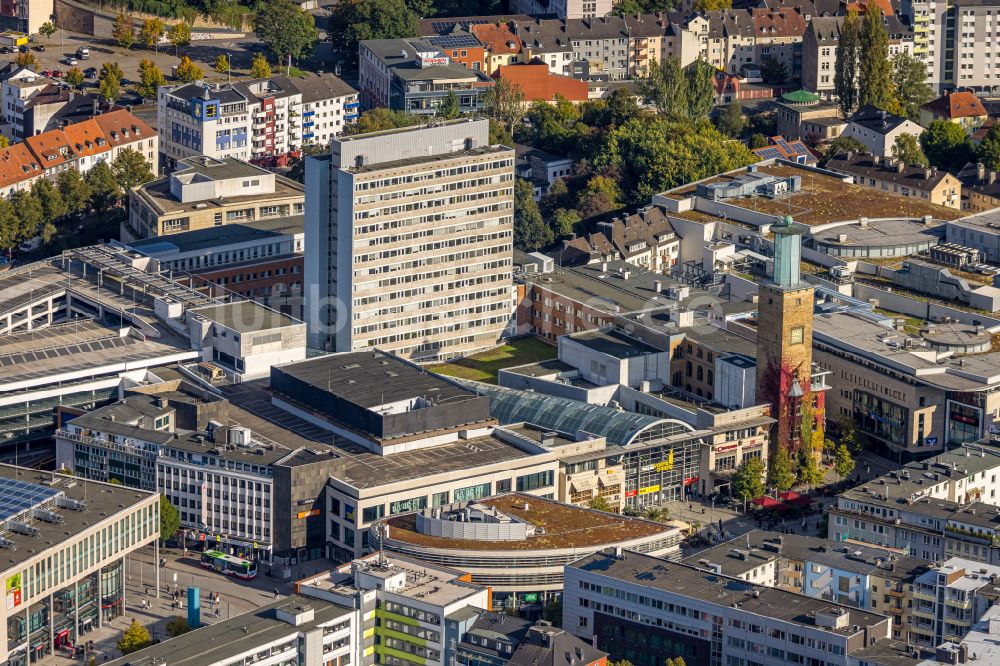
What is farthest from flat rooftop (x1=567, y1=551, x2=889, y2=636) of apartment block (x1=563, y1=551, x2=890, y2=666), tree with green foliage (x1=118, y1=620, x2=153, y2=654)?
tree with green foliage (x1=118, y1=620, x2=153, y2=654)

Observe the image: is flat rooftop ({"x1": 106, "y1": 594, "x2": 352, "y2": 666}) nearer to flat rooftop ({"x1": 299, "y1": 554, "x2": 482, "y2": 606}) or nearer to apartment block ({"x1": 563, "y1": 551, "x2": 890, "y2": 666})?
flat rooftop ({"x1": 299, "y1": 554, "x2": 482, "y2": 606})

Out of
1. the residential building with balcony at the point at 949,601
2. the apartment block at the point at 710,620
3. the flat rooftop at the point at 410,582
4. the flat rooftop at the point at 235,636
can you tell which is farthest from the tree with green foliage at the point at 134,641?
the residential building with balcony at the point at 949,601

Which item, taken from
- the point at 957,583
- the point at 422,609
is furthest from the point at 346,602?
the point at 957,583

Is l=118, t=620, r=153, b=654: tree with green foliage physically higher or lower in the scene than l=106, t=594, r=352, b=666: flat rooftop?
lower

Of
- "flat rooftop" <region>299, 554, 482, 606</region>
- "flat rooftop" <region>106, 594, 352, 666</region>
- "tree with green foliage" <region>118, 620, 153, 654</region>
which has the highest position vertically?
"flat rooftop" <region>299, 554, 482, 606</region>

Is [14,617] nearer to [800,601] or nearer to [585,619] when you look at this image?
[585,619]

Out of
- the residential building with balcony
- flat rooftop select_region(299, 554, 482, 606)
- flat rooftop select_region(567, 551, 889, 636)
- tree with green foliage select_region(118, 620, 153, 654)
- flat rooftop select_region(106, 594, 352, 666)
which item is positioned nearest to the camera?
flat rooftop select_region(106, 594, 352, 666)

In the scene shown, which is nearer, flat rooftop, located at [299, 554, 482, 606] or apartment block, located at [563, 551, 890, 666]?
apartment block, located at [563, 551, 890, 666]
